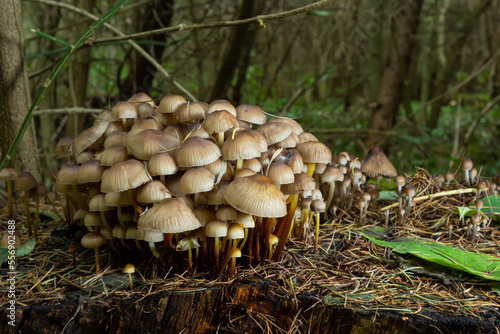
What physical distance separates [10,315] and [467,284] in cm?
250

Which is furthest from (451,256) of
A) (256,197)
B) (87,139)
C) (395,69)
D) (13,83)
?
(395,69)

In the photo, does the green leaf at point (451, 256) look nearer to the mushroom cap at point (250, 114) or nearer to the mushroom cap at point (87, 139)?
the mushroom cap at point (250, 114)

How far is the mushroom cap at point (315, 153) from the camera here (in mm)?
2246

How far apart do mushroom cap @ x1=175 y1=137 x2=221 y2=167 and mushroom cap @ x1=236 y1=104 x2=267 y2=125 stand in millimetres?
412

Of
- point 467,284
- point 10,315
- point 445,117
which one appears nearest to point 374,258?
point 467,284

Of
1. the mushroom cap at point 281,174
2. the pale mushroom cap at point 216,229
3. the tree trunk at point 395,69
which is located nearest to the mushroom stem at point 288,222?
the mushroom cap at point 281,174

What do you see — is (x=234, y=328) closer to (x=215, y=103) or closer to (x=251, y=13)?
(x=215, y=103)

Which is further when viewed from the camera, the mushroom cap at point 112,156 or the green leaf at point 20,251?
the green leaf at point 20,251

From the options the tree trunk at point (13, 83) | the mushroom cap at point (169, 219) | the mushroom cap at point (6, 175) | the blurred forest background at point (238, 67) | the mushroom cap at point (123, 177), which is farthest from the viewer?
the blurred forest background at point (238, 67)

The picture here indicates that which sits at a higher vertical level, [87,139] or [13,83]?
[13,83]

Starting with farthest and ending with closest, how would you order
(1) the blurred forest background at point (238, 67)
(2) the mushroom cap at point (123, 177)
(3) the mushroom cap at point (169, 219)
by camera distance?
1. (1) the blurred forest background at point (238, 67)
2. (2) the mushroom cap at point (123, 177)
3. (3) the mushroom cap at point (169, 219)

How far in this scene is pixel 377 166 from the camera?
2.81 meters

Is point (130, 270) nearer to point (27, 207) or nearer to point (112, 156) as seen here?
point (112, 156)

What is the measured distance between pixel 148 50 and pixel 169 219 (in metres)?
4.59
